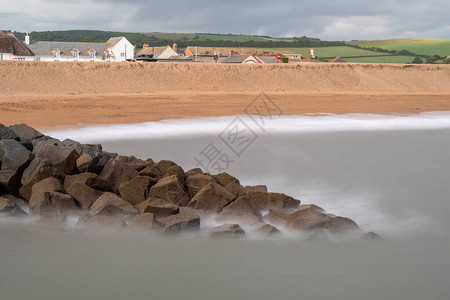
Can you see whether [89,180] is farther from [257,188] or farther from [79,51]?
[79,51]

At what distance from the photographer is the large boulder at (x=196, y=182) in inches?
347

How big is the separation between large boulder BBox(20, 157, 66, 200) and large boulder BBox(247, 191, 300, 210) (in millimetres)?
3153

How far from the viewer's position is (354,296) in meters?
5.57

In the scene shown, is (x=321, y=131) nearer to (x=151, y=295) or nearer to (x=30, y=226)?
(x=30, y=226)

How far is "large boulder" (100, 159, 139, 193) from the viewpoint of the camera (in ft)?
29.3

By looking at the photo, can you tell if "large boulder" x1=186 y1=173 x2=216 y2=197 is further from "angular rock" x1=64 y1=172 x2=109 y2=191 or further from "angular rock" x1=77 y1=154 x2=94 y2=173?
"angular rock" x1=77 y1=154 x2=94 y2=173

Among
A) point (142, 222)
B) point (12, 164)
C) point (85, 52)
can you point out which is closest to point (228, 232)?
point (142, 222)

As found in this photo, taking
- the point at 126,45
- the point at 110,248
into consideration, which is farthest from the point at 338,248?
the point at 126,45

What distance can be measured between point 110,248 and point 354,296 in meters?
3.05

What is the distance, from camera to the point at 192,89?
33406 mm

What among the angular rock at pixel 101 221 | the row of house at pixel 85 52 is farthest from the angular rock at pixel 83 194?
the row of house at pixel 85 52

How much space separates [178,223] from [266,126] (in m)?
11.8

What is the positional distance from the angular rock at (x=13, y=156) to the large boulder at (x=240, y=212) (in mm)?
3507

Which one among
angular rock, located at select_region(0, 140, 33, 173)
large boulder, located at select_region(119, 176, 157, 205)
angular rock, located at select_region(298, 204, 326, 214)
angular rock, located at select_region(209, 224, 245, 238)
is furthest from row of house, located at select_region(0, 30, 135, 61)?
angular rock, located at select_region(209, 224, 245, 238)
